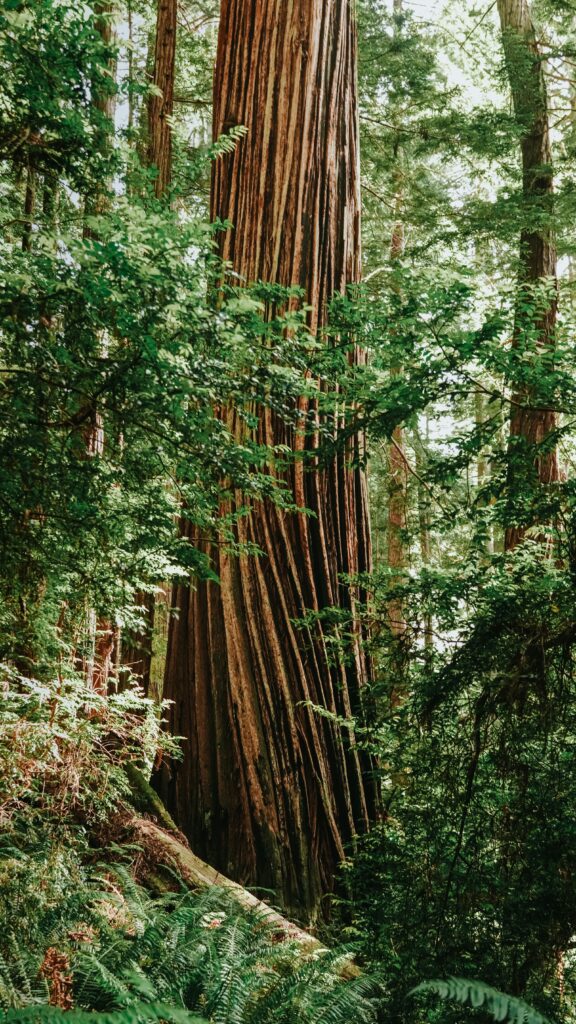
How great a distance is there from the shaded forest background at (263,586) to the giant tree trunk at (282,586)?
2cm

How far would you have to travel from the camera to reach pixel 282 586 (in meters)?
4.45

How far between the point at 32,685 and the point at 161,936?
1711 mm

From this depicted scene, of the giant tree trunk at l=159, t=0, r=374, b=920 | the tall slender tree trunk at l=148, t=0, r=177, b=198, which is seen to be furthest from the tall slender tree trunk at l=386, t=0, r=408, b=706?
the tall slender tree trunk at l=148, t=0, r=177, b=198

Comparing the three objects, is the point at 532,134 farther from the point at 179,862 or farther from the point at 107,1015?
the point at 107,1015

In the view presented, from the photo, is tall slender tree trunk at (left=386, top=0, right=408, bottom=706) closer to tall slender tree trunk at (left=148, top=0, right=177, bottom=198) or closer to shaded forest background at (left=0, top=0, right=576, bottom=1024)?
shaded forest background at (left=0, top=0, right=576, bottom=1024)

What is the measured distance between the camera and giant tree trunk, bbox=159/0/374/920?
14.0 ft

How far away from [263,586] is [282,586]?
0.11m

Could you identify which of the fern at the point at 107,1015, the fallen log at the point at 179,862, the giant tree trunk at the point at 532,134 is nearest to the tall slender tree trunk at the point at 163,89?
the giant tree trunk at the point at 532,134

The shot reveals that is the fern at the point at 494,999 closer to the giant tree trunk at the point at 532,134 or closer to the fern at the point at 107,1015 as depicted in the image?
the fern at the point at 107,1015

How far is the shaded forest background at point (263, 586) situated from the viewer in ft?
7.67

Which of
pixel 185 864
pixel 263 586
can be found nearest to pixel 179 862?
pixel 185 864

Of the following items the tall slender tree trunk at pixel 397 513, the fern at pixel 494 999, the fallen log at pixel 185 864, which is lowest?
the fallen log at pixel 185 864

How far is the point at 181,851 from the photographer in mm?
4074

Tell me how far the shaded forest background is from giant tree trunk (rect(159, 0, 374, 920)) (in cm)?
2
